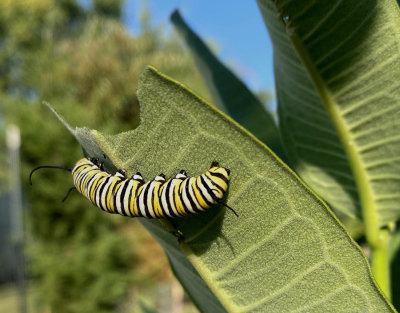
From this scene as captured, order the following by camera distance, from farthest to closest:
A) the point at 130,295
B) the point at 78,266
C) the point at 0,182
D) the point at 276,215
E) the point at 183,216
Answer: the point at 0,182, the point at 130,295, the point at 78,266, the point at 183,216, the point at 276,215

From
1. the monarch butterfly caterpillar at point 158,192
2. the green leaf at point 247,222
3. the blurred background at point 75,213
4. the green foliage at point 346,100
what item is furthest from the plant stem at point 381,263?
the blurred background at point 75,213

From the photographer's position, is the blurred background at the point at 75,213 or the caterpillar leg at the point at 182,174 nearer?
the caterpillar leg at the point at 182,174

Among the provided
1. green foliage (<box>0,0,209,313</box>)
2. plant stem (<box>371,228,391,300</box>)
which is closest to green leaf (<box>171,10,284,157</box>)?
plant stem (<box>371,228,391,300</box>)

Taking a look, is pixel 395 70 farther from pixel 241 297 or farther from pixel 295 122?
pixel 241 297

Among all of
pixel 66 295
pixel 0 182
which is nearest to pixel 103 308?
pixel 66 295

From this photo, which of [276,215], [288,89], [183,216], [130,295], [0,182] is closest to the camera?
[276,215]

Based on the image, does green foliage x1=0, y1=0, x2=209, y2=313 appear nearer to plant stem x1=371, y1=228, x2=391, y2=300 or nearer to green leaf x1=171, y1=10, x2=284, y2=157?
green leaf x1=171, y1=10, x2=284, y2=157

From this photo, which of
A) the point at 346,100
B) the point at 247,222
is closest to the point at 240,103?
the point at 346,100

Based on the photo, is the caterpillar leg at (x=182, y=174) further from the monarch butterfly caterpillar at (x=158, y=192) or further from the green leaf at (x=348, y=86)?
the green leaf at (x=348, y=86)
